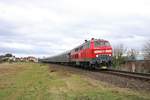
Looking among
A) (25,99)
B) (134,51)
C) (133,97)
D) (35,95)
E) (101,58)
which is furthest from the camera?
(134,51)

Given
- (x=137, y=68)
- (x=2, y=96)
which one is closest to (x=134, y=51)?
(x=137, y=68)

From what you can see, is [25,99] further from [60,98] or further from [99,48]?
[99,48]

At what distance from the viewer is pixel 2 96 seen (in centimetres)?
1591

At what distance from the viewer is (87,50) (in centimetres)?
3856

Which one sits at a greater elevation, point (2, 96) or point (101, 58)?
point (101, 58)

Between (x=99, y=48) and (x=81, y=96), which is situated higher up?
(x=99, y=48)

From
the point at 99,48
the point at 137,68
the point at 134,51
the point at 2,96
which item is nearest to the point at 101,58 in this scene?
the point at 99,48

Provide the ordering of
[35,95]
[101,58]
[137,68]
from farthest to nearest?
[137,68], [101,58], [35,95]

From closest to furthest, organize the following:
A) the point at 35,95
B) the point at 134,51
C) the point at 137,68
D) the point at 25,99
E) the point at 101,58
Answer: the point at 25,99 → the point at 35,95 → the point at 101,58 → the point at 137,68 → the point at 134,51

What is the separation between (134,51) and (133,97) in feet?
271

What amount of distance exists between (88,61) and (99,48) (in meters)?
1.94

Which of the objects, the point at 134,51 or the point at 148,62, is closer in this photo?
the point at 148,62

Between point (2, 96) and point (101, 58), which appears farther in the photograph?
point (101, 58)

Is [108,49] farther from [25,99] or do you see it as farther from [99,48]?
[25,99]
